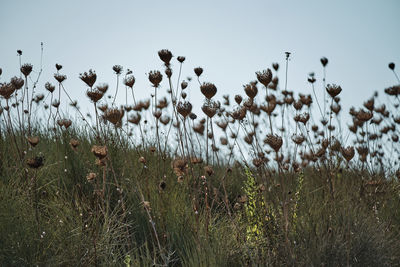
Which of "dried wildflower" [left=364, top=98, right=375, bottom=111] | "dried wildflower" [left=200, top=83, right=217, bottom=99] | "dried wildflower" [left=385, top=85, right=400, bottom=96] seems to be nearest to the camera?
"dried wildflower" [left=200, top=83, right=217, bottom=99]

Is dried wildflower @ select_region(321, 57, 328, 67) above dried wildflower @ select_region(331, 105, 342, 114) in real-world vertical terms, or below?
above

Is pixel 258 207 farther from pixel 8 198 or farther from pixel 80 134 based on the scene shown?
pixel 80 134

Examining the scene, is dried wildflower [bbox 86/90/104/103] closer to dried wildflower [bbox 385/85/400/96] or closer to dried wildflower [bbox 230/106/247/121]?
dried wildflower [bbox 230/106/247/121]

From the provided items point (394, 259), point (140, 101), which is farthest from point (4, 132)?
point (394, 259)

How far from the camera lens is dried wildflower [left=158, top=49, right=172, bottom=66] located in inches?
124

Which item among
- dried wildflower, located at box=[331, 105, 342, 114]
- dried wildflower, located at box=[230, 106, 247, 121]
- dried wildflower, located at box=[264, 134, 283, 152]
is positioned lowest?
dried wildflower, located at box=[264, 134, 283, 152]

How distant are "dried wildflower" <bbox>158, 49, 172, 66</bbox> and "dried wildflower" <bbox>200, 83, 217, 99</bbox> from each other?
1.50 feet

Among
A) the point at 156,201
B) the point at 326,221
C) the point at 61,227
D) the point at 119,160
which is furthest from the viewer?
the point at 119,160

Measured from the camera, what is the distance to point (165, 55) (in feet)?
10.3

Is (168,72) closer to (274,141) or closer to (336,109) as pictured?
(274,141)

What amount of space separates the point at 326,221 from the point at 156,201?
132 centimetres

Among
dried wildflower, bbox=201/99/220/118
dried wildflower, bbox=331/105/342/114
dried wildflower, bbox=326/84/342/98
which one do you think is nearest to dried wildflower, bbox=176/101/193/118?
dried wildflower, bbox=201/99/220/118

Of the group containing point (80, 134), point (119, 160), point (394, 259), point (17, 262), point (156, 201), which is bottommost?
point (394, 259)

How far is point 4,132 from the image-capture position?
538 centimetres
